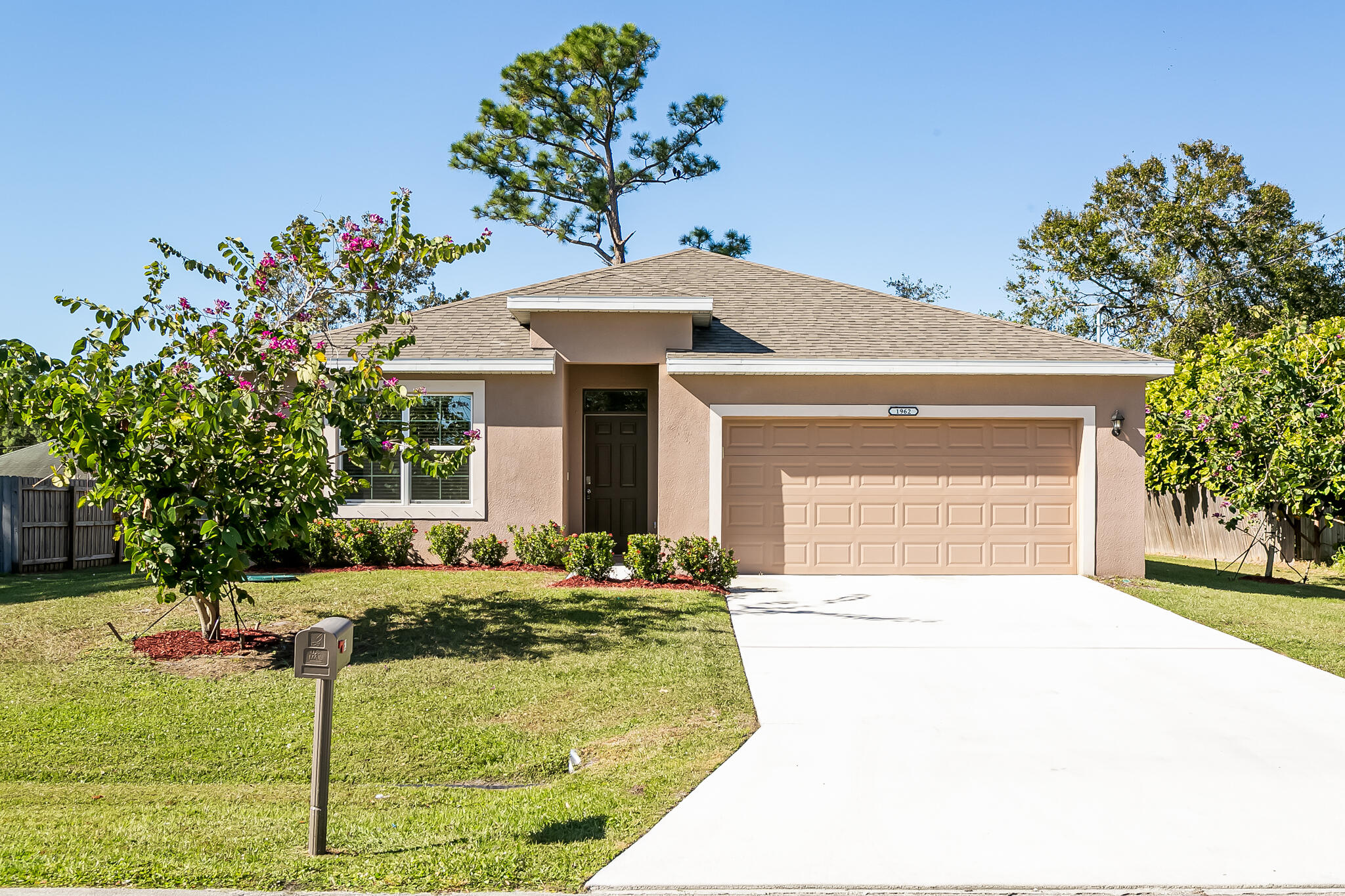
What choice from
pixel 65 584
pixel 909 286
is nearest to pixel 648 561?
pixel 65 584

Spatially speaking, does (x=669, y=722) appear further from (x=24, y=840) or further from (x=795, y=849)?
(x=24, y=840)

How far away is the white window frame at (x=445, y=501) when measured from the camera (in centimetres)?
1246

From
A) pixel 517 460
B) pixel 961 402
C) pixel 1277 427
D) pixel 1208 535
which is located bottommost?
pixel 1208 535

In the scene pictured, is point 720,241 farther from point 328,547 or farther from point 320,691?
point 320,691

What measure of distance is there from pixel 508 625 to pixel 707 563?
10.2 feet

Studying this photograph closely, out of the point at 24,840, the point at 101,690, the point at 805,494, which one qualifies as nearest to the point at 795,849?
the point at 24,840

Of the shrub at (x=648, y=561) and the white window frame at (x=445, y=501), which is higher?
the white window frame at (x=445, y=501)

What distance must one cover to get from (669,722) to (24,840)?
3.52 meters

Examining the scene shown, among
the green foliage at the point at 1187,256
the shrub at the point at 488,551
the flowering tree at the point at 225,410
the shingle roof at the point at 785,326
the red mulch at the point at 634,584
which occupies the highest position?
the green foliage at the point at 1187,256

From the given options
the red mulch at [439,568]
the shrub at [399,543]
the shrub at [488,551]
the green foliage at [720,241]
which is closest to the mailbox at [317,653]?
the red mulch at [439,568]

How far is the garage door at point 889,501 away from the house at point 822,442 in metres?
0.02

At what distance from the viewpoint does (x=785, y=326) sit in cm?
1359

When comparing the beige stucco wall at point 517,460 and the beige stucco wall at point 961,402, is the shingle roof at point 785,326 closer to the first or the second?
the beige stucco wall at point 961,402

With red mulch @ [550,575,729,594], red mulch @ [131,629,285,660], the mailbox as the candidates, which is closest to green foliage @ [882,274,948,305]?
red mulch @ [550,575,729,594]
